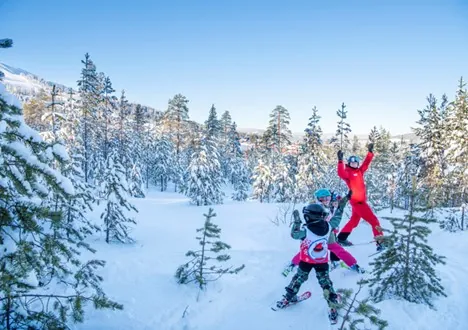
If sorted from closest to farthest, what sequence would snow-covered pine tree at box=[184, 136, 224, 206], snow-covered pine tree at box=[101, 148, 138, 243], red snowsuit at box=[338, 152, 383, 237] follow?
red snowsuit at box=[338, 152, 383, 237]
snow-covered pine tree at box=[101, 148, 138, 243]
snow-covered pine tree at box=[184, 136, 224, 206]

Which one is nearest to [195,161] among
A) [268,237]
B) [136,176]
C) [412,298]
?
[136,176]

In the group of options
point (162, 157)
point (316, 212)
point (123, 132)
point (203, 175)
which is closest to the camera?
point (316, 212)

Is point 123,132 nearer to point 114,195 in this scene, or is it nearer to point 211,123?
point 211,123

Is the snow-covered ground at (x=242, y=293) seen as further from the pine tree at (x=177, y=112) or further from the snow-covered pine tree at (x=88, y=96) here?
the pine tree at (x=177, y=112)

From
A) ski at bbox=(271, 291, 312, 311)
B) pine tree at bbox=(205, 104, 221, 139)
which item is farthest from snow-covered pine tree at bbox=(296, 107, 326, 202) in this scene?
ski at bbox=(271, 291, 312, 311)

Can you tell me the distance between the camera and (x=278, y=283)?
693cm

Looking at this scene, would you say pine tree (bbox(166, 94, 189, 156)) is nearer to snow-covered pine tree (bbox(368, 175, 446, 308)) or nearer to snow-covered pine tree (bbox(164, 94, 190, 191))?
snow-covered pine tree (bbox(164, 94, 190, 191))

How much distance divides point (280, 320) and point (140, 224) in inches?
412

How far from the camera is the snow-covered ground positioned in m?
4.92

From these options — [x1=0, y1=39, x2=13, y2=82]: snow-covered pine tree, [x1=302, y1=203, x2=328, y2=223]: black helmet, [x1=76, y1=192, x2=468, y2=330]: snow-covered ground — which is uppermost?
[x1=0, y1=39, x2=13, y2=82]: snow-covered pine tree

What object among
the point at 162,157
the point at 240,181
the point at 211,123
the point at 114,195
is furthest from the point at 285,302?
the point at 162,157

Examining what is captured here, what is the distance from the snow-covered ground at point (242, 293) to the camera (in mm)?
4922

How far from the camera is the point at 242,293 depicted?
6523 millimetres

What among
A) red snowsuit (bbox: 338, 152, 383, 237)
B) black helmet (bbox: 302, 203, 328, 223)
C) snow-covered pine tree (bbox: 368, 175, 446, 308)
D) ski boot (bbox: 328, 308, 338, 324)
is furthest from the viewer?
red snowsuit (bbox: 338, 152, 383, 237)
